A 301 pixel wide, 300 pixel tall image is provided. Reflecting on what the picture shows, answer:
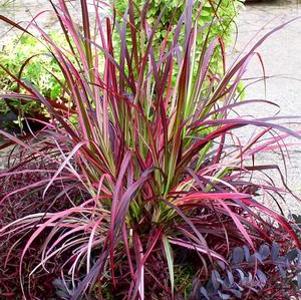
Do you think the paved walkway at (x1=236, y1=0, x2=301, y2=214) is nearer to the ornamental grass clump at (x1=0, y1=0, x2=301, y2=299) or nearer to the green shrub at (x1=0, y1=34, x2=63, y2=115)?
the ornamental grass clump at (x1=0, y1=0, x2=301, y2=299)

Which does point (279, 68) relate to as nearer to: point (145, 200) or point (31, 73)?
point (31, 73)

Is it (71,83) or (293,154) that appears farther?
(293,154)

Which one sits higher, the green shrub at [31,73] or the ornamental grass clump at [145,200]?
the ornamental grass clump at [145,200]

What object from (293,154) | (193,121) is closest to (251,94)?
(293,154)

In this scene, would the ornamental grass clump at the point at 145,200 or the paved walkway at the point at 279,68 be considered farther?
the paved walkway at the point at 279,68

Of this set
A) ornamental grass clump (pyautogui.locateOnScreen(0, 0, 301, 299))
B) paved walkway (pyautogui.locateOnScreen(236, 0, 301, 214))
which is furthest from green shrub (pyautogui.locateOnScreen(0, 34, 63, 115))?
ornamental grass clump (pyautogui.locateOnScreen(0, 0, 301, 299))

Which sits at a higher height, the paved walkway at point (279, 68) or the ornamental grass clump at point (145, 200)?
the ornamental grass clump at point (145, 200)

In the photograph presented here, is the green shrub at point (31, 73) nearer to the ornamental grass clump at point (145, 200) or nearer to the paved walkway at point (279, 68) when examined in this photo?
the paved walkway at point (279, 68)

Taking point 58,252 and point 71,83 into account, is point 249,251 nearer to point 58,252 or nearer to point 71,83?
point 58,252

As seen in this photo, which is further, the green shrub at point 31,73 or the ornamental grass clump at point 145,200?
the green shrub at point 31,73

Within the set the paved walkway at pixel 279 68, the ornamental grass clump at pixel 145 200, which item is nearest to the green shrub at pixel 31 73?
the paved walkway at pixel 279 68

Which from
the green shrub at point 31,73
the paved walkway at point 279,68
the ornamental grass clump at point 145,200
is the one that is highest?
the ornamental grass clump at point 145,200

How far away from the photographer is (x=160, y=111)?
1.58m

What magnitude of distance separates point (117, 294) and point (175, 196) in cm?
33
